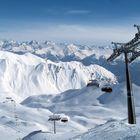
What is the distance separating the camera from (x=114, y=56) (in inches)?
1921

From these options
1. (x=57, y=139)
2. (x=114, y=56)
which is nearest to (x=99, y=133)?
(x=114, y=56)

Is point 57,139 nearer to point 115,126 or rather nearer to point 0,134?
point 115,126

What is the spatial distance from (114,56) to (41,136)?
162ft

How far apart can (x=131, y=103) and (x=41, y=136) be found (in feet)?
Result: 155

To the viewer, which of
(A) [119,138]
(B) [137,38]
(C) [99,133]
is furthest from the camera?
(C) [99,133]

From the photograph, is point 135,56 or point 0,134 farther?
point 0,134

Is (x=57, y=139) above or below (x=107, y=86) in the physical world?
below

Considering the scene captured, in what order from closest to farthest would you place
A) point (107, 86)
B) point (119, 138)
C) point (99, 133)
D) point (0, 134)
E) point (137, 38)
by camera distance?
point (137, 38) → point (119, 138) → point (99, 133) → point (107, 86) → point (0, 134)

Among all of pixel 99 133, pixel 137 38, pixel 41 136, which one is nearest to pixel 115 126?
pixel 99 133

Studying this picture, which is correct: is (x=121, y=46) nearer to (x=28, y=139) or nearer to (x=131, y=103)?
(x=131, y=103)

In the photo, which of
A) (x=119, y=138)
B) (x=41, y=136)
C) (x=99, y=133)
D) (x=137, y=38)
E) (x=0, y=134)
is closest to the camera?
(x=137, y=38)

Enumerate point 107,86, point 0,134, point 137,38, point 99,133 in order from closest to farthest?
point 137,38, point 99,133, point 107,86, point 0,134

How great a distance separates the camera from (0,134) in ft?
534

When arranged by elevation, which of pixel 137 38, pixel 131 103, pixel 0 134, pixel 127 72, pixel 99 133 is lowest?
pixel 0 134
